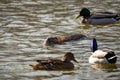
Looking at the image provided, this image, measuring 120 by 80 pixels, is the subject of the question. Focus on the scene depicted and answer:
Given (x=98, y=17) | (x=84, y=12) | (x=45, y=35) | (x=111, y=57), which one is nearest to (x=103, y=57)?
(x=111, y=57)

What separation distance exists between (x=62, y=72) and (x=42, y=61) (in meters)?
0.63

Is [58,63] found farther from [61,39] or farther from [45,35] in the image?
[45,35]

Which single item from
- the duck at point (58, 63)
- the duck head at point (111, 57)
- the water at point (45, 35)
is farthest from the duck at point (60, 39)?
the duck head at point (111, 57)

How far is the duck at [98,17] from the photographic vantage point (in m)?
23.2

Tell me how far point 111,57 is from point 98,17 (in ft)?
22.8

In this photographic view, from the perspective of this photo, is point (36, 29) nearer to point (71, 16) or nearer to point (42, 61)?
point (71, 16)

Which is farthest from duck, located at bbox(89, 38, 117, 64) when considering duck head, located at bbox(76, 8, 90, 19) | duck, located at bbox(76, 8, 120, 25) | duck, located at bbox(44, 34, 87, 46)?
duck head, located at bbox(76, 8, 90, 19)

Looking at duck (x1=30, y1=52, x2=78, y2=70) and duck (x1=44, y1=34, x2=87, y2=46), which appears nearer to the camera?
duck (x1=30, y1=52, x2=78, y2=70)

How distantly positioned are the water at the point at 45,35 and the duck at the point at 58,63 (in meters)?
0.20

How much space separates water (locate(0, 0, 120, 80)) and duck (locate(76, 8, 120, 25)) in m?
0.36

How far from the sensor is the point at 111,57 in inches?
654

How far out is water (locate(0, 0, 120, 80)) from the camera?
1581 centimetres

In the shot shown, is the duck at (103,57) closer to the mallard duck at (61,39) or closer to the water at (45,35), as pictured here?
the water at (45,35)

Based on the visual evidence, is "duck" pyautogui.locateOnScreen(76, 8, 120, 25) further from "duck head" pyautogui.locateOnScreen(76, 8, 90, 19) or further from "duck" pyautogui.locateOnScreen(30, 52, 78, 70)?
"duck" pyautogui.locateOnScreen(30, 52, 78, 70)
